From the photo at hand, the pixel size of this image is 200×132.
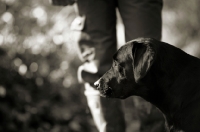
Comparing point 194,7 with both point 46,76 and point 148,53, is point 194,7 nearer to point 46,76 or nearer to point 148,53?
point 46,76

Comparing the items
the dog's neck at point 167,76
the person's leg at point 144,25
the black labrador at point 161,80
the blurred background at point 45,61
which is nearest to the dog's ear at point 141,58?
the black labrador at point 161,80

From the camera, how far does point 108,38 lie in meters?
3.41

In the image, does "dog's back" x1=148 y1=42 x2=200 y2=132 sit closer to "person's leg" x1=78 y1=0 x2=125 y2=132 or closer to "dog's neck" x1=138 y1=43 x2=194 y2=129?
"dog's neck" x1=138 y1=43 x2=194 y2=129

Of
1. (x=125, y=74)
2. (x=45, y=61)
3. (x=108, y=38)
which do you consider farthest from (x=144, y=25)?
(x=45, y=61)

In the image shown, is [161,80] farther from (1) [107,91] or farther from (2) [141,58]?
(1) [107,91]

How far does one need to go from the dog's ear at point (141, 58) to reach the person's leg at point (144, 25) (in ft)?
1.69

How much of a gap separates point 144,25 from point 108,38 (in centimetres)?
31

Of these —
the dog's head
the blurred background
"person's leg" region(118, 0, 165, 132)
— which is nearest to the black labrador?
the dog's head

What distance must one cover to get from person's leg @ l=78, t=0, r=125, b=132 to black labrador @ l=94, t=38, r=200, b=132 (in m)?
0.41

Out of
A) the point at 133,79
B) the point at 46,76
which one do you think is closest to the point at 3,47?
the point at 46,76

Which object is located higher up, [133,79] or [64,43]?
[133,79]

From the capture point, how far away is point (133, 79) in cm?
291

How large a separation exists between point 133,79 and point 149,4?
2.27 ft

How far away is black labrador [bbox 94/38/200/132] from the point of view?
274cm
